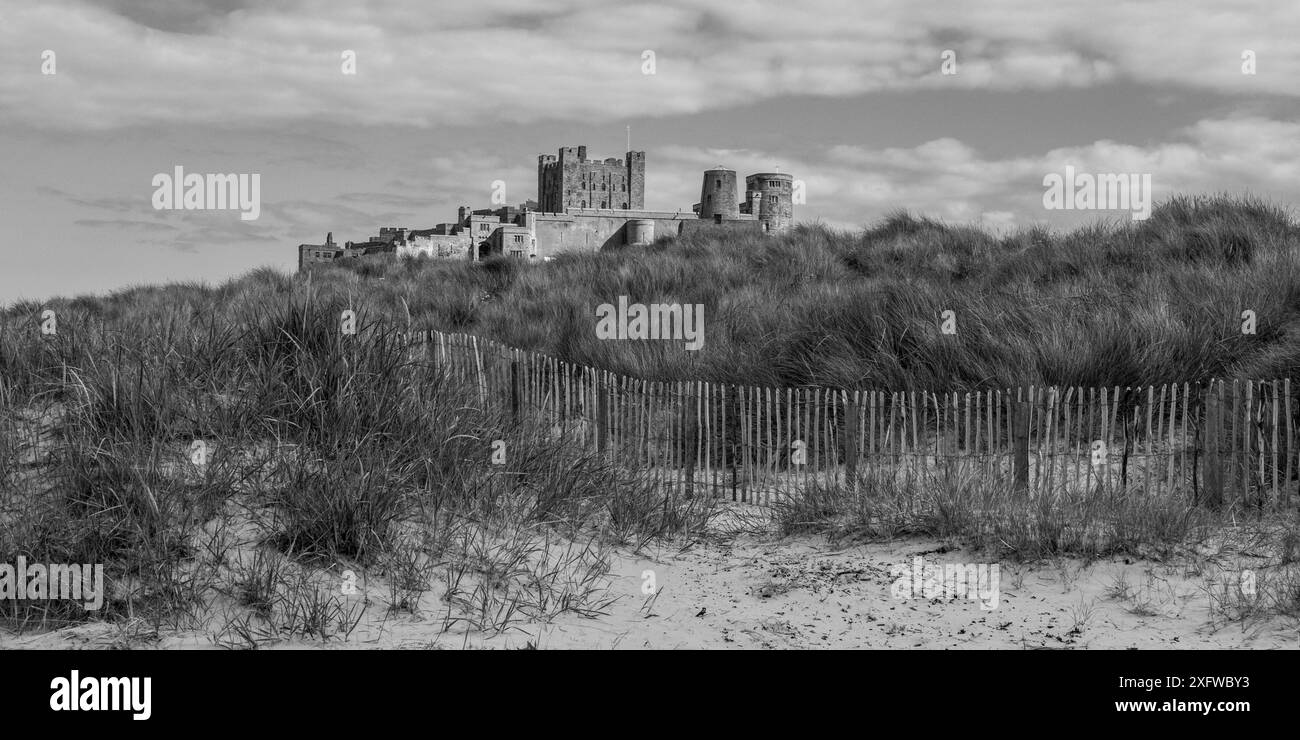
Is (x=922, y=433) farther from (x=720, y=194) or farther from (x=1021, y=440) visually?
(x=720, y=194)

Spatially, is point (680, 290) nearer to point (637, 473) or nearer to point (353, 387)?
point (637, 473)

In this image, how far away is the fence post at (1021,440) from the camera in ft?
24.5

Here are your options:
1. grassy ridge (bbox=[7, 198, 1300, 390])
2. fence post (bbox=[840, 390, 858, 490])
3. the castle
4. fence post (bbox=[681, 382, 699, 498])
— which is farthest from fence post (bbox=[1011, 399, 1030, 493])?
the castle

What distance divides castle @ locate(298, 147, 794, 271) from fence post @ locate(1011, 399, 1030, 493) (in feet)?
137

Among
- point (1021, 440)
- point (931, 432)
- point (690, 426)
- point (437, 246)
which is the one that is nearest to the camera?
point (1021, 440)

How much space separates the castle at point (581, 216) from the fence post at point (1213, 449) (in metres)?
42.1

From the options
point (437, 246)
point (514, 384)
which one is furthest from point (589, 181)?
point (514, 384)

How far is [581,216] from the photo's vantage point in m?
72.2

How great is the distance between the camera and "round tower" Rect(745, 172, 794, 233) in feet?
266

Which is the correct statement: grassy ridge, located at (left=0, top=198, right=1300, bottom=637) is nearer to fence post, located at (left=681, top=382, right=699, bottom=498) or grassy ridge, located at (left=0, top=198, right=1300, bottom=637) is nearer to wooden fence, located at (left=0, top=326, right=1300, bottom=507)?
wooden fence, located at (left=0, top=326, right=1300, bottom=507)

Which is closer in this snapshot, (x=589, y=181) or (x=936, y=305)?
(x=936, y=305)

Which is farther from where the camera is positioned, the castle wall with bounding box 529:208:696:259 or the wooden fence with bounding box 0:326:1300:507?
the castle wall with bounding box 529:208:696:259

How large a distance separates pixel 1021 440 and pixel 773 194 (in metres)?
76.4

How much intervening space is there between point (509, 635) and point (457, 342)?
7645 millimetres
